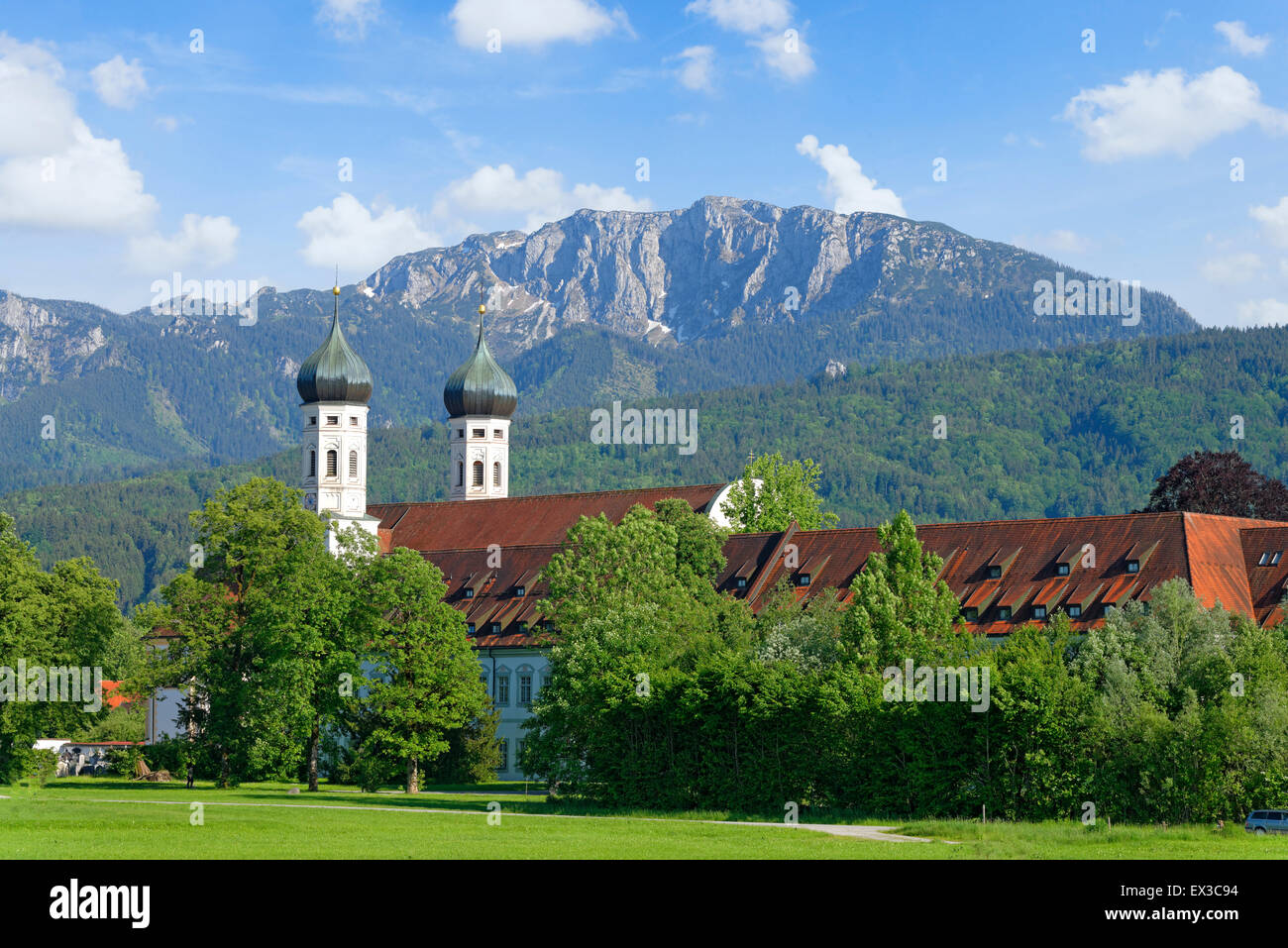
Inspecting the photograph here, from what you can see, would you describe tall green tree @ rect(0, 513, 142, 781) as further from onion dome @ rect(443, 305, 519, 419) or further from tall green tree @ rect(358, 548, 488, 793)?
onion dome @ rect(443, 305, 519, 419)

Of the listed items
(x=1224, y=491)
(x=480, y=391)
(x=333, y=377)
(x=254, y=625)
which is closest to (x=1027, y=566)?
(x=1224, y=491)

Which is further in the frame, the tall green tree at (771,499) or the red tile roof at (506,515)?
the red tile roof at (506,515)

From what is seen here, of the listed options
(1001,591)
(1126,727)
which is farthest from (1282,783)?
(1001,591)

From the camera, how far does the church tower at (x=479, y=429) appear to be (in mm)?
118750

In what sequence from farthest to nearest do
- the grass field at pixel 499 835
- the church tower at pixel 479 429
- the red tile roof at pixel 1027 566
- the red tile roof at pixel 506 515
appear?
the church tower at pixel 479 429
the red tile roof at pixel 506 515
the red tile roof at pixel 1027 566
the grass field at pixel 499 835

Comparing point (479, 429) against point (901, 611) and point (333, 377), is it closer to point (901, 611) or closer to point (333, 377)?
point (333, 377)

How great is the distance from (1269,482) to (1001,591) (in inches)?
926

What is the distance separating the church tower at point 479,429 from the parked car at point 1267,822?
260ft

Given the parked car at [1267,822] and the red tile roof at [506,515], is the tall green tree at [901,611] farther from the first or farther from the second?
the red tile roof at [506,515]

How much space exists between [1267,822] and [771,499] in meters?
57.0

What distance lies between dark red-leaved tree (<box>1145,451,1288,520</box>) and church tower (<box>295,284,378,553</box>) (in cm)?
4778

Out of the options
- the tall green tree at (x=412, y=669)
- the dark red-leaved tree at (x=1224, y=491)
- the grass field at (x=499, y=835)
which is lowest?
the grass field at (x=499, y=835)

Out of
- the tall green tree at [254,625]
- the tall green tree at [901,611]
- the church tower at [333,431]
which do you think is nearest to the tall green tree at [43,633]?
the tall green tree at [254,625]

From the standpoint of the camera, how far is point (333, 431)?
365 ft
